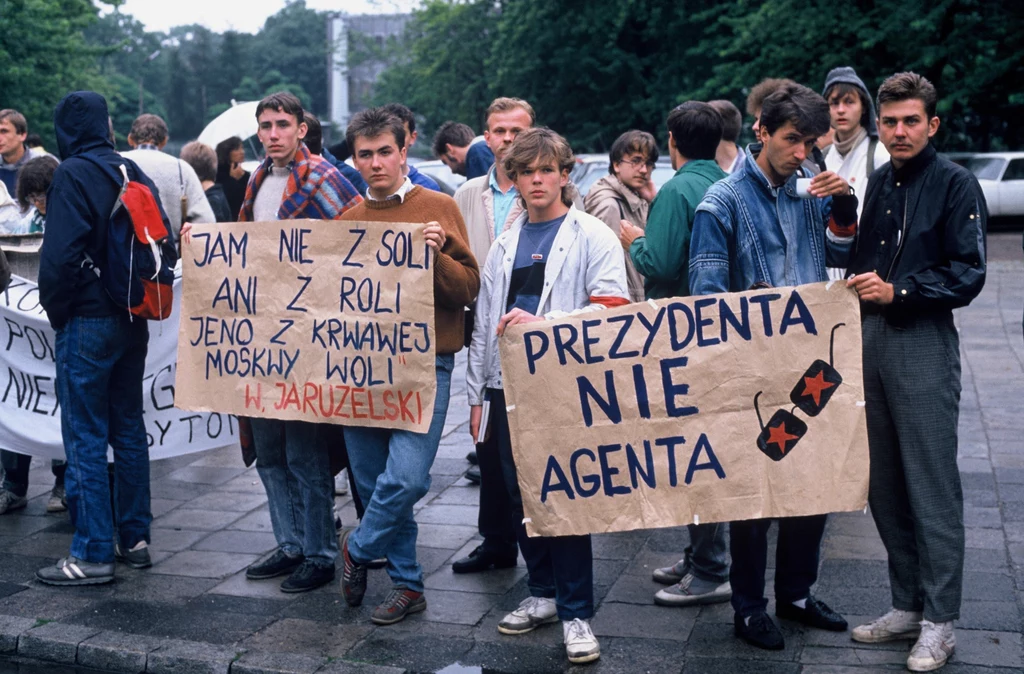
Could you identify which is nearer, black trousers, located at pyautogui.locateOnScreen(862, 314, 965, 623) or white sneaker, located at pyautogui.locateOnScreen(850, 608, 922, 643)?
black trousers, located at pyautogui.locateOnScreen(862, 314, 965, 623)

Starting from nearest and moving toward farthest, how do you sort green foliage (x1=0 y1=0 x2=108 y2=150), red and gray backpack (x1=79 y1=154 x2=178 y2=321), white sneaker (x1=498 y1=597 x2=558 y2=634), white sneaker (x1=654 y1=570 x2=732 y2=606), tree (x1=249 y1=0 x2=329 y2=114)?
white sneaker (x1=498 y1=597 x2=558 y2=634), white sneaker (x1=654 y1=570 x2=732 y2=606), red and gray backpack (x1=79 y1=154 x2=178 y2=321), green foliage (x1=0 y1=0 x2=108 y2=150), tree (x1=249 y1=0 x2=329 y2=114)

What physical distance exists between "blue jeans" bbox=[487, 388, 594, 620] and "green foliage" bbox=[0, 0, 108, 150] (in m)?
28.4

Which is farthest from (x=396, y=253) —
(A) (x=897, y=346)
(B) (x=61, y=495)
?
(B) (x=61, y=495)

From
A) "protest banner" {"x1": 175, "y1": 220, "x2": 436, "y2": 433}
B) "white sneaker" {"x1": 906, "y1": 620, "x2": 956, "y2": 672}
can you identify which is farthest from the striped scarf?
"white sneaker" {"x1": 906, "y1": 620, "x2": 956, "y2": 672}

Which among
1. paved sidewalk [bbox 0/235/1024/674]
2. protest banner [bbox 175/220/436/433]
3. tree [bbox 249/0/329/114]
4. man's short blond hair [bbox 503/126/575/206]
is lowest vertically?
paved sidewalk [bbox 0/235/1024/674]

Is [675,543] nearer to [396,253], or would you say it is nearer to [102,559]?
[396,253]

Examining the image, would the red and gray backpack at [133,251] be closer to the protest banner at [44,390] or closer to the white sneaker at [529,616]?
the protest banner at [44,390]

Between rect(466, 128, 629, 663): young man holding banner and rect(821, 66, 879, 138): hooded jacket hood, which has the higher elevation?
rect(821, 66, 879, 138): hooded jacket hood

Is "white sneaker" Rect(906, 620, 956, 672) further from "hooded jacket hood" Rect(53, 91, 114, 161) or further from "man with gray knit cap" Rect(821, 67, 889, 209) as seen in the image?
"hooded jacket hood" Rect(53, 91, 114, 161)

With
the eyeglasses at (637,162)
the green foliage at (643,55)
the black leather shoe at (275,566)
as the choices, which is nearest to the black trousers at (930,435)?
the eyeglasses at (637,162)

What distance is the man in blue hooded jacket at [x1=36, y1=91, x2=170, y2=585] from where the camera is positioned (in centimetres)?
549

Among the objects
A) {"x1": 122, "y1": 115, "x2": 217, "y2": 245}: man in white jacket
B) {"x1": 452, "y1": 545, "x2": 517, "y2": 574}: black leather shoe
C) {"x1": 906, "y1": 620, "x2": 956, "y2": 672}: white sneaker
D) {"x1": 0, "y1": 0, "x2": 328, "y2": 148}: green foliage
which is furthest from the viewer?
{"x1": 0, "y1": 0, "x2": 328, "y2": 148}: green foliage

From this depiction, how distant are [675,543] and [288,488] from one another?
184 cm

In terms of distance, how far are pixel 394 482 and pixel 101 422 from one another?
1622 millimetres
